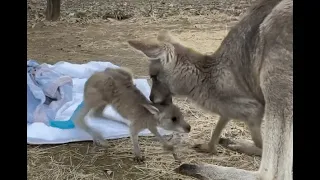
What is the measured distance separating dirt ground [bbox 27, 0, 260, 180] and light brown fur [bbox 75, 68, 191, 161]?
0.51ft

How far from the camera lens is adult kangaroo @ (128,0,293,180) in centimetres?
256

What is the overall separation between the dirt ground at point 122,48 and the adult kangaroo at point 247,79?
43 cm

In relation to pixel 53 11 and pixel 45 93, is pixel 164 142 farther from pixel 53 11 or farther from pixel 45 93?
pixel 53 11

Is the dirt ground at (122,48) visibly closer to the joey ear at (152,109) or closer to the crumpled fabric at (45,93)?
the joey ear at (152,109)

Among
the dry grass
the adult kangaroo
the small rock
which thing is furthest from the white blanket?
the adult kangaroo

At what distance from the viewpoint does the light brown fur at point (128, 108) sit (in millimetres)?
3459

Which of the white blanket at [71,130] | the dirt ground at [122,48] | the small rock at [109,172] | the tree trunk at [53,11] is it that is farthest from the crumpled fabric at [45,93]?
the tree trunk at [53,11]

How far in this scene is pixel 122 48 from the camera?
664 centimetres

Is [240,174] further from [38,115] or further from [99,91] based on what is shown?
[38,115]

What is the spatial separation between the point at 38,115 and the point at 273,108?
2.09 metres

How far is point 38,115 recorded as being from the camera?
13.0 ft
